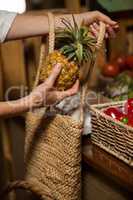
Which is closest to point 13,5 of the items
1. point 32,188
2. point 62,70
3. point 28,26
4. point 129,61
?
point 28,26

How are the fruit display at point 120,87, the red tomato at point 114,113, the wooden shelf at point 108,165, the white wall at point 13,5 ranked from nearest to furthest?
the wooden shelf at point 108,165, the red tomato at point 114,113, the fruit display at point 120,87, the white wall at point 13,5

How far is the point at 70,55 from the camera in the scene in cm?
120

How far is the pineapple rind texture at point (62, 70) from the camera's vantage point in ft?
3.81

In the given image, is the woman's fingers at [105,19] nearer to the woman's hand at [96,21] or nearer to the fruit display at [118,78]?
the woman's hand at [96,21]

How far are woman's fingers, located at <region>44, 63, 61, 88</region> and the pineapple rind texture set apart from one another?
0.03m

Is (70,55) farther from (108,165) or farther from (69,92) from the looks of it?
(108,165)

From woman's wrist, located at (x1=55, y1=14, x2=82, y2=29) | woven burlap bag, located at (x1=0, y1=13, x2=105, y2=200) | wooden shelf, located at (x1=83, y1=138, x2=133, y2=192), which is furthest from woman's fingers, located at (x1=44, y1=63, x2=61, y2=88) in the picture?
wooden shelf, located at (x1=83, y1=138, x2=133, y2=192)

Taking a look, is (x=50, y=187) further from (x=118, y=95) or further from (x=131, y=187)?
(x=118, y=95)

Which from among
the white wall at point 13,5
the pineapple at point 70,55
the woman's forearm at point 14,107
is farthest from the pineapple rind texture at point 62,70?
the white wall at point 13,5

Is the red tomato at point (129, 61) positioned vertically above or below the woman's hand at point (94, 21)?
below

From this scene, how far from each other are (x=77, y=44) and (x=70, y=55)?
41mm

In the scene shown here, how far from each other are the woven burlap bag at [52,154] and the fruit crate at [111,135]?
0.09 meters

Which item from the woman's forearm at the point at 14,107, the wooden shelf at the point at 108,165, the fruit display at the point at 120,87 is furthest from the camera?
the fruit display at the point at 120,87

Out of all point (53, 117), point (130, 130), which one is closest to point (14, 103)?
point (53, 117)
